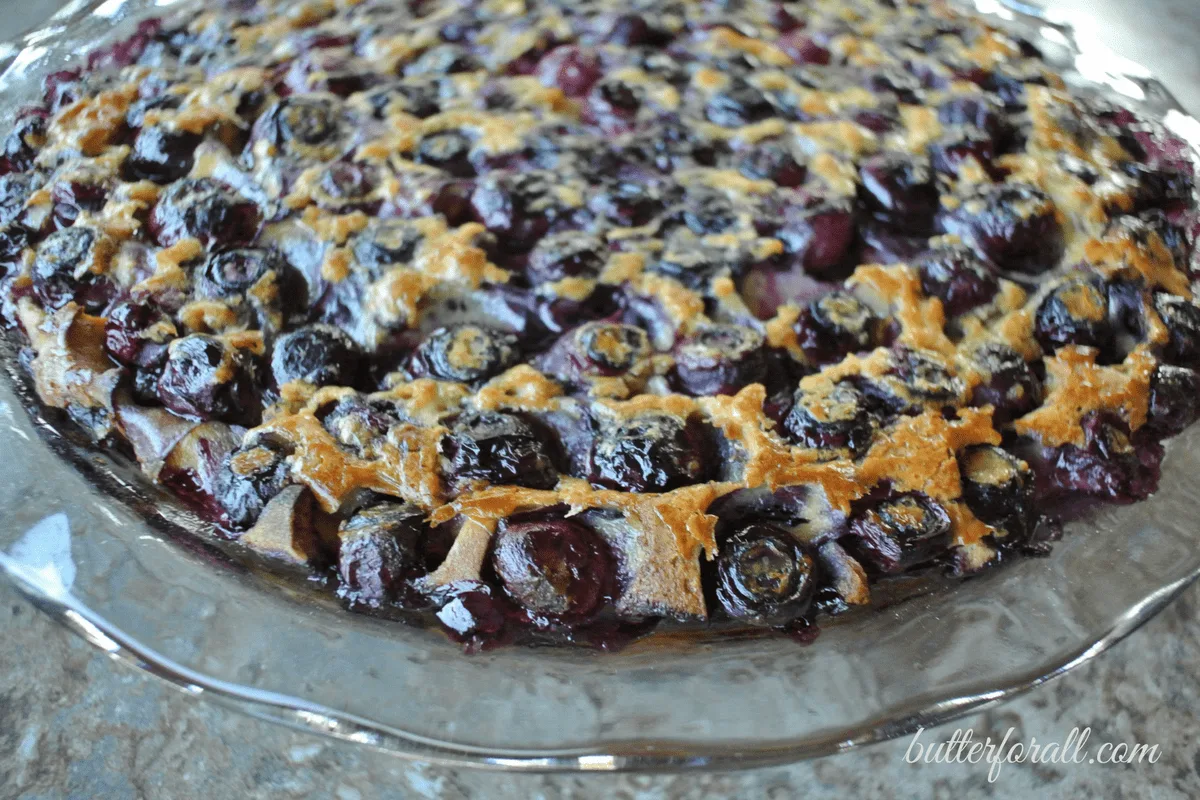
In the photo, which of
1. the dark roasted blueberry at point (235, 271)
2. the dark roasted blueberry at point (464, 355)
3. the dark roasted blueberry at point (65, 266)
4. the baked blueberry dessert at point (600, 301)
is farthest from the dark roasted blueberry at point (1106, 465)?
the dark roasted blueberry at point (65, 266)

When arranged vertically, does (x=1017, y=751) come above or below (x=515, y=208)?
below

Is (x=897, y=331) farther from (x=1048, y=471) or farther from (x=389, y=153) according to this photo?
(x=389, y=153)

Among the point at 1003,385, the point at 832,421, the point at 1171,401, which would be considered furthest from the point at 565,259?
the point at 1171,401

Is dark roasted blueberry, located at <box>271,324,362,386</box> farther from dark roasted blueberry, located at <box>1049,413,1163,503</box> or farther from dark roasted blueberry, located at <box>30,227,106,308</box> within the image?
dark roasted blueberry, located at <box>1049,413,1163,503</box>

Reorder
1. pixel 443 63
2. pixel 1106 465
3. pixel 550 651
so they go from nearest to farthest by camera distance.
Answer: pixel 550 651 < pixel 1106 465 < pixel 443 63

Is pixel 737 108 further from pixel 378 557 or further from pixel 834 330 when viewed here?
pixel 378 557

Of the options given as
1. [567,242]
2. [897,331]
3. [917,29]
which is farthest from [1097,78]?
[567,242]

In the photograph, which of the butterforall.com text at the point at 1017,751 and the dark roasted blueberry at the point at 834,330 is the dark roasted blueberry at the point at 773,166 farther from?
the butterforall.com text at the point at 1017,751
